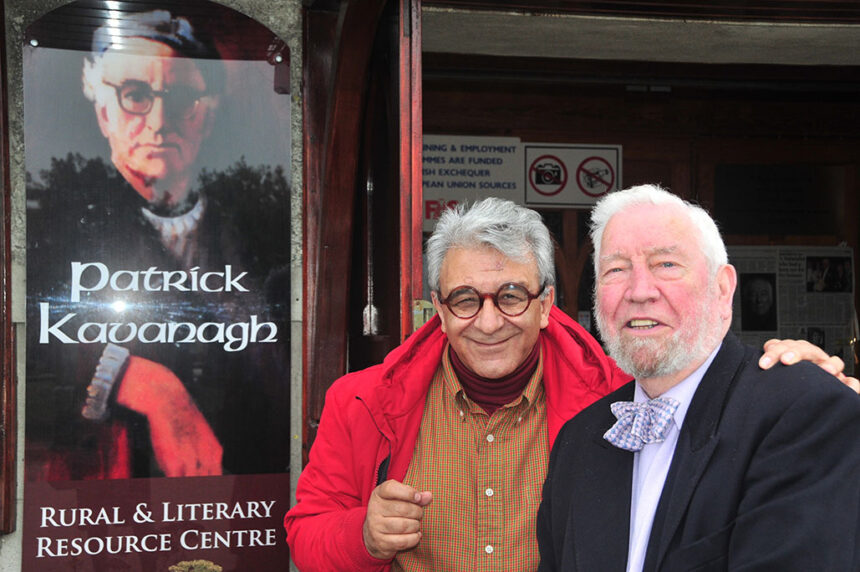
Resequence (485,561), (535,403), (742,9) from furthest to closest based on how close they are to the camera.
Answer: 1. (742,9)
2. (535,403)
3. (485,561)

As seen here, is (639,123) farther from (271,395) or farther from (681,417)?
(681,417)

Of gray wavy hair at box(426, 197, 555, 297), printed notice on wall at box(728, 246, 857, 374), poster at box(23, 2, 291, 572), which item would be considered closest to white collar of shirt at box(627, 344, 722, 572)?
gray wavy hair at box(426, 197, 555, 297)

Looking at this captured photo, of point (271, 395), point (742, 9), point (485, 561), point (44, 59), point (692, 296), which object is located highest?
point (742, 9)

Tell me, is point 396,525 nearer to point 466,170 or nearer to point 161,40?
point 161,40

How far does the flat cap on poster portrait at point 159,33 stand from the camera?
9.71 ft

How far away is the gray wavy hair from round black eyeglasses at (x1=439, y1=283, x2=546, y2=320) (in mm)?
76

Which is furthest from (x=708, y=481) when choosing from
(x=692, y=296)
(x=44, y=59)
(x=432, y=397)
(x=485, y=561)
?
(x=44, y=59)

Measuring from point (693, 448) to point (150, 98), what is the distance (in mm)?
2364

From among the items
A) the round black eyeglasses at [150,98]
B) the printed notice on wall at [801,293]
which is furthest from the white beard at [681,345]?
the printed notice on wall at [801,293]

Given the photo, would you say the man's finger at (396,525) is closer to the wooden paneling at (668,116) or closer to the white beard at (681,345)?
the white beard at (681,345)

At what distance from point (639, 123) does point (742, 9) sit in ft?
6.82

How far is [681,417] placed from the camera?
4.85 feet

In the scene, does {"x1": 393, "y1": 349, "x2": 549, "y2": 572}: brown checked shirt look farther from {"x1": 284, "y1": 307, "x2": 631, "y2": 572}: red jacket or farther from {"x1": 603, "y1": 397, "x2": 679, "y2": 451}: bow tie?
{"x1": 603, "y1": 397, "x2": 679, "y2": 451}: bow tie

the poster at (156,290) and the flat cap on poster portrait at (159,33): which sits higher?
the flat cap on poster portrait at (159,33)
